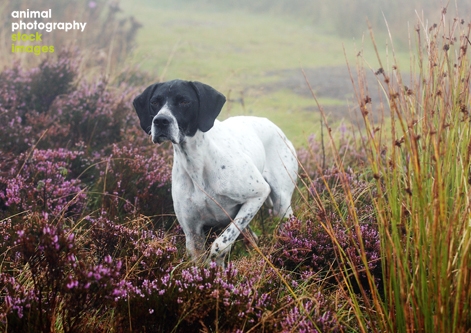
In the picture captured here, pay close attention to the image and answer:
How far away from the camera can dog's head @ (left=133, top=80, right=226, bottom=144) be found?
3484 millimetres

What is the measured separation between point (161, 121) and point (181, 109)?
7.5 inches

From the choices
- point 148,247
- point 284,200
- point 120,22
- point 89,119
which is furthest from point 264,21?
point 148,247

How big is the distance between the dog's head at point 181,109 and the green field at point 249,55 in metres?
3.51

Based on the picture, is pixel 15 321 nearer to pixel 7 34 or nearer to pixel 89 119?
pixel 89 119

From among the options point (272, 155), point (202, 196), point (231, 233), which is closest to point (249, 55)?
point (272, 155)

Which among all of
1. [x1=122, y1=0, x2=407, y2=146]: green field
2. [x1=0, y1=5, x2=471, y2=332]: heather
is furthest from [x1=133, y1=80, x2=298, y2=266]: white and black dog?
[x1=122, y1=0, x2=407, y2=146]: green field

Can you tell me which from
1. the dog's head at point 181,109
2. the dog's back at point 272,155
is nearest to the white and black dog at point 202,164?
the dog's head at point 181,109

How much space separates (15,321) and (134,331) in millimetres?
507

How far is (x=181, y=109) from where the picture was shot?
3598 mm

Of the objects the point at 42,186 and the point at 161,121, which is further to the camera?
the point at 42,186

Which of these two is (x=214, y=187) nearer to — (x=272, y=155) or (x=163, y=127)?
(x=163, y=127)

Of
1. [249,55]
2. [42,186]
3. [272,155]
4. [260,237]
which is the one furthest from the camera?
[249,55]

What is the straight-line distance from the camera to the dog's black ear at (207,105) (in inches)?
142

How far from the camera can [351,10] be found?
17.3 meters
